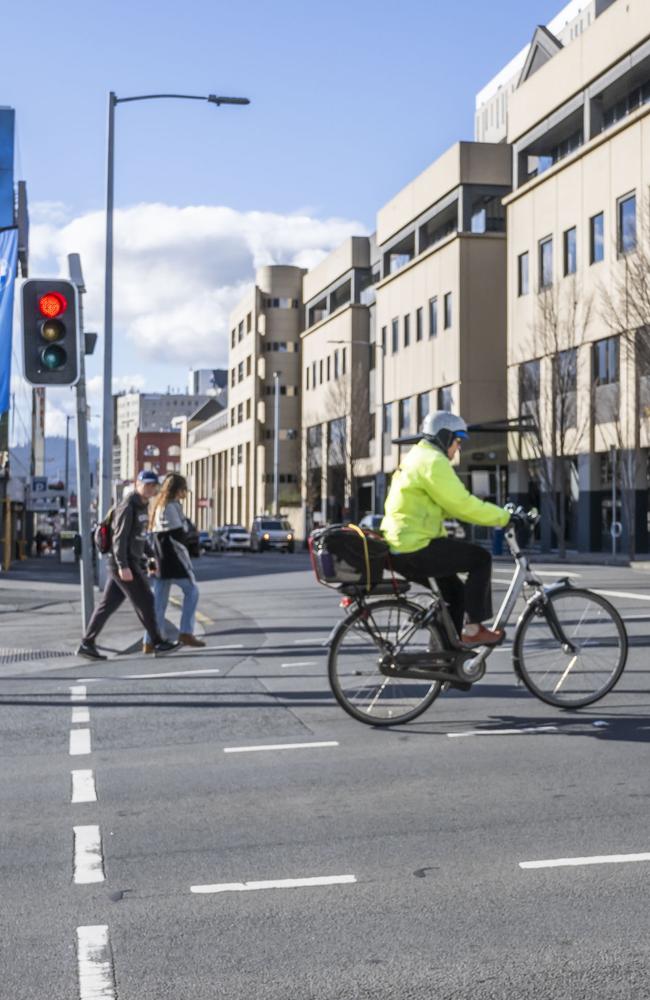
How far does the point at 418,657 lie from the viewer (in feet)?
25.7

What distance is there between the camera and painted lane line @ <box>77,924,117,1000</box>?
368 cm

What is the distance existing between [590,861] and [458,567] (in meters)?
3.10

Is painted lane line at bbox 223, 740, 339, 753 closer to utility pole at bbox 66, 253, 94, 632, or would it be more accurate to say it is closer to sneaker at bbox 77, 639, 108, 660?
sneaker at bbox 77, 639, 108, 660

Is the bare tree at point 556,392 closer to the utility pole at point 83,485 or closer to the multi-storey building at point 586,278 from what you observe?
the multi-storey building at point 586,278

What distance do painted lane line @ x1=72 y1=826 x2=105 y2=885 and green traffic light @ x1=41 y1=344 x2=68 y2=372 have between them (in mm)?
8161

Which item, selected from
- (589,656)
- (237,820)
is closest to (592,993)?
(237,820)

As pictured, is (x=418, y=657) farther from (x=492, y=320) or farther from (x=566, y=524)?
(x=492, y=320)

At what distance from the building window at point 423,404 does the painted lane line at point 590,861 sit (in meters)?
56.4

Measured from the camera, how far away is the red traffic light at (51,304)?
13.1 metres

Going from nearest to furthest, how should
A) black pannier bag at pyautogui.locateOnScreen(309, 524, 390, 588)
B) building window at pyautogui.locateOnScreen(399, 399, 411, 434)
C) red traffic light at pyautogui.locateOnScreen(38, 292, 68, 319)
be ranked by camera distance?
1. black pannier bag at pyautogui.locateOnScreen(309, 524, 390, 588)
2. red traffic light at pyautogui.locateOnScreen(38, 292, 68, 319)
3. building window at pyautogui.locateOnScreen(399, 399, 411, 434)

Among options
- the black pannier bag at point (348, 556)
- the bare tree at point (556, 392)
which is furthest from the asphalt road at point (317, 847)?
Result: the bare tree at point (556, 392)

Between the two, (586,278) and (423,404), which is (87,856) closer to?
(586,278)

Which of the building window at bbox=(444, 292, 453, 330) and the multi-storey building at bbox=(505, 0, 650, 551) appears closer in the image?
the multi-storey building at bbox=(505, 0, 650, 551)

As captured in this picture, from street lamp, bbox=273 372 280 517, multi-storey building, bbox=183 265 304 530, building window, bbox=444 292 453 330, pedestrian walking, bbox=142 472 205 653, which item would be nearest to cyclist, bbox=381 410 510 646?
pedestrian walking, bbox=142 472 205 653
